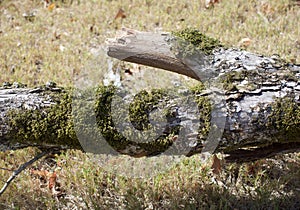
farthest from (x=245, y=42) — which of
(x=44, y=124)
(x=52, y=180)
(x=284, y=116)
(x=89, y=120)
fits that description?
(x=44, y=124)

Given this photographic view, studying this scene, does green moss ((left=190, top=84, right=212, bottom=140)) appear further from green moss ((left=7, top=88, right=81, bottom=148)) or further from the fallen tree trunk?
green moss ((left=7, top=88, right=81, bottom=148))

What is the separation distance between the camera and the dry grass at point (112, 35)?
3.21 metres

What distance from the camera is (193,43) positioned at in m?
2.92

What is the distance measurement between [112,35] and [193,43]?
9.26 ft

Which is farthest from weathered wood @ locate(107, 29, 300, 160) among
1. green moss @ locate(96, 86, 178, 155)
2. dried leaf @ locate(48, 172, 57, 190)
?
dried leaf @ locate(48, 172, 57, 190)

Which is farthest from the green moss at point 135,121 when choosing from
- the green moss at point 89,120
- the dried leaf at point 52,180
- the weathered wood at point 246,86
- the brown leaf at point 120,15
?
the brown leaf at point 120,15

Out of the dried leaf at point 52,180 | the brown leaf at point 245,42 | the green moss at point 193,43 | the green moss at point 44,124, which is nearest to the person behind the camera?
the green moss at point 44,124

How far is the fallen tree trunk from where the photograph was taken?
99.2 inches

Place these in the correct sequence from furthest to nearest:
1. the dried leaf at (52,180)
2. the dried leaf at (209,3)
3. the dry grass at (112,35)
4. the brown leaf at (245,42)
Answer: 1. the dried leaf at (209,3)
2. the brown leaf at (245,42)
3. the dried leaf at (52,180)
4. the dry grass at (112,35)

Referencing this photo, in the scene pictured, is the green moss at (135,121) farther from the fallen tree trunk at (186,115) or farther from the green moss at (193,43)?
the green moss at (193,43)

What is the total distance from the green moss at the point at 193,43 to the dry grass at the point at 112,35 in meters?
0.99

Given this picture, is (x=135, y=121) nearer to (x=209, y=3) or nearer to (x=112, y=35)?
(x=112, y=35)

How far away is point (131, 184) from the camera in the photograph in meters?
3.34

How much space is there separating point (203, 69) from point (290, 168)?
1.19 metres
